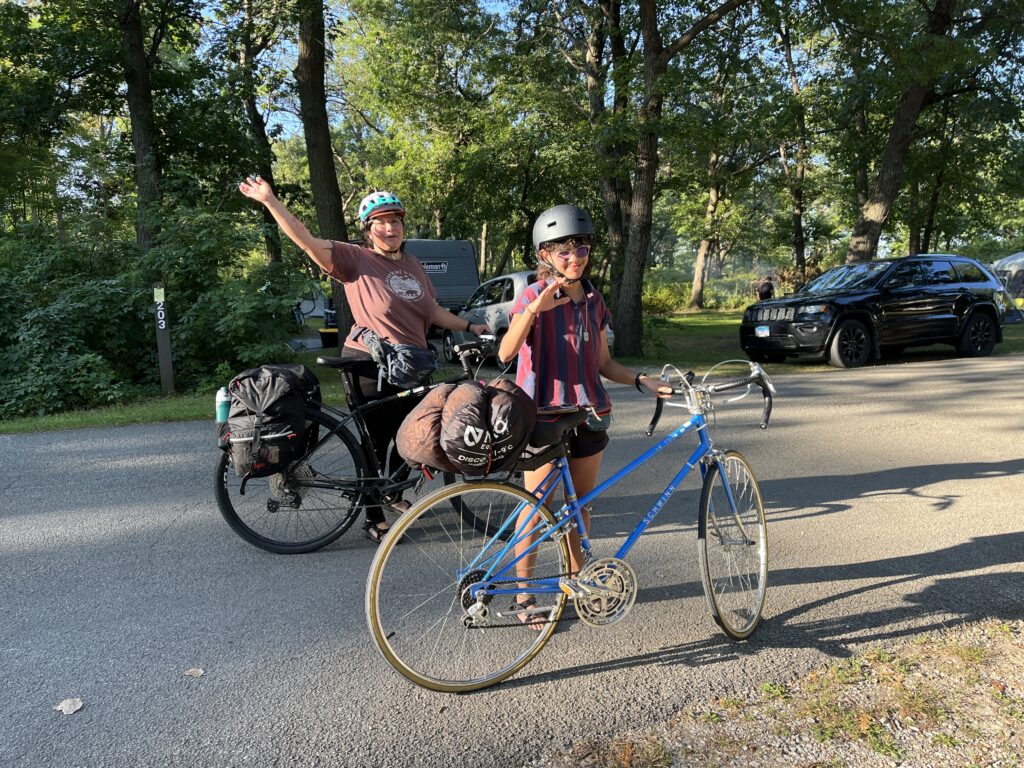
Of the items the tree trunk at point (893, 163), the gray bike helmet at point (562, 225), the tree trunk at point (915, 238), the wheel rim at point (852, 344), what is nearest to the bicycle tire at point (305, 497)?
the gray bike helmet at point (562, 225)

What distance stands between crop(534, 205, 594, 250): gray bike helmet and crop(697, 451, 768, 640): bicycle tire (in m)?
1.17

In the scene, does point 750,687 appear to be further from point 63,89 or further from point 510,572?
point 63,89

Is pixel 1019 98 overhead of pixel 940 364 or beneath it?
overhead

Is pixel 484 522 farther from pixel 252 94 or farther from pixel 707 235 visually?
pixel 707 235

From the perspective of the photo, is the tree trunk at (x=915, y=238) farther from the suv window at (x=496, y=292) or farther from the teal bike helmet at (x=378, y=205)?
the teal bike helmet at (x=378, y=205)

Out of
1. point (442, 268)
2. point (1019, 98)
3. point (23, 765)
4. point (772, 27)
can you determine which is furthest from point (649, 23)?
point (23, 765)

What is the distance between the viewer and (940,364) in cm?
1263

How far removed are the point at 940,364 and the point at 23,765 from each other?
13.8 m

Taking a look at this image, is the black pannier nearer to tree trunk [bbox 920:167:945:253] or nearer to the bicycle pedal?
the bicycle pedal

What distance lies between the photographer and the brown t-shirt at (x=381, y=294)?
407 centimetres

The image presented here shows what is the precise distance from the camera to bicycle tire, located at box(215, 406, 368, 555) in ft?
13.3

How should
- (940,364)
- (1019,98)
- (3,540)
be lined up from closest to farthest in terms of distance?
1. (3,540)
2. (940,364)
3. (1019,98)

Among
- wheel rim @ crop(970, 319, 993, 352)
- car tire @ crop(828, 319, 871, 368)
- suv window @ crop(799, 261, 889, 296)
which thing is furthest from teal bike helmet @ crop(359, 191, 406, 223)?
wheel rim @ crop(970, 319, 993, 352)

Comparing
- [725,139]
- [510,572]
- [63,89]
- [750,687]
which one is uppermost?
[63,89]
